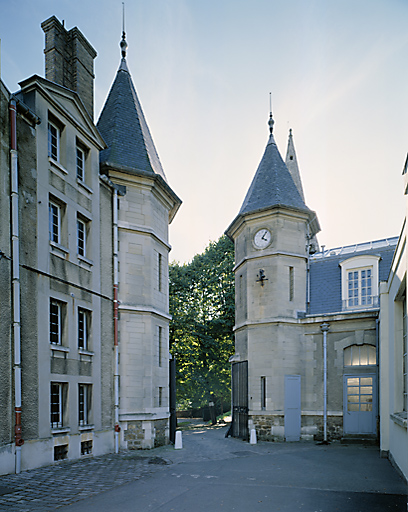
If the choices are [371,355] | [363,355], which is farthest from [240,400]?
[371,355]

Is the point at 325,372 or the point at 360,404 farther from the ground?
→ the point at 325,372

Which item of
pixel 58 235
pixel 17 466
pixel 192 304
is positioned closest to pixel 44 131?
pixel 58 235

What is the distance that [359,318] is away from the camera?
1912cm

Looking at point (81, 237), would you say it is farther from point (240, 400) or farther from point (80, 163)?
point (240, 400)

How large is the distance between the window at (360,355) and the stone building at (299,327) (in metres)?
0.04

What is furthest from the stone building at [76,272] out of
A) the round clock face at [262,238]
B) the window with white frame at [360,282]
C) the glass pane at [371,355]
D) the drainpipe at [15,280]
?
the glass pane at [371,355]

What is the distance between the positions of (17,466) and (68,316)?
4.07 m

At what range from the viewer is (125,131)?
717 inches

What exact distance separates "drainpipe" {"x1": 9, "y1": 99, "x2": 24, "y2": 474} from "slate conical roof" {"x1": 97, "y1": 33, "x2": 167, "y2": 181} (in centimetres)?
521

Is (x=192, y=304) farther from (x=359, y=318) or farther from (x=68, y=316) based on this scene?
(x=68, y=316)

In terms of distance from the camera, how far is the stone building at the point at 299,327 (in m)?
19.0

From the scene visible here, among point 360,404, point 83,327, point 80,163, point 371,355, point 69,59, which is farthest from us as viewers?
point 371,355

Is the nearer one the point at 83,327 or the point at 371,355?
the point at 83,327

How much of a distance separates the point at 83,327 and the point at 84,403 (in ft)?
7.18
